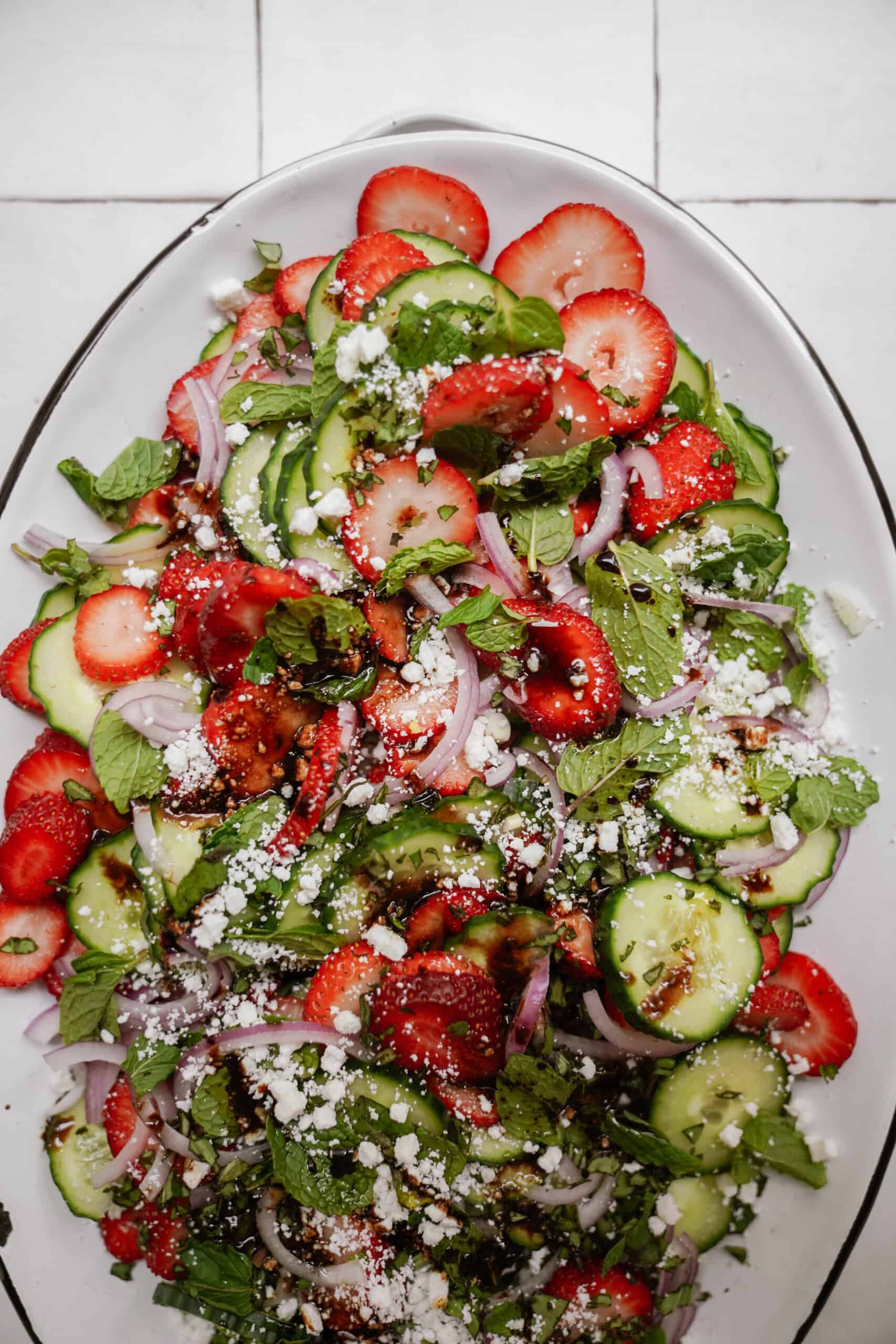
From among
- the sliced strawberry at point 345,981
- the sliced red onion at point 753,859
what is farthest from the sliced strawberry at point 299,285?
the sliced red onion at point 753,859

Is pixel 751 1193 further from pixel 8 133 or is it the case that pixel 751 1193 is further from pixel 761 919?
pixel 8 133

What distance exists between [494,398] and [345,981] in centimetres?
107

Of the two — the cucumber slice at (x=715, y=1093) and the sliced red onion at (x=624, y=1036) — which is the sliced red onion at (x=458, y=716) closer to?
the sliced red onion at (x=624, y=1036)

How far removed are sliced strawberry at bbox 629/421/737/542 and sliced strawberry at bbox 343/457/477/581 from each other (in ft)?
1.09

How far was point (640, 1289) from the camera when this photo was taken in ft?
5.49

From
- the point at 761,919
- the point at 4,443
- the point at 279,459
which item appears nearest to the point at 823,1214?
the point at 761,919

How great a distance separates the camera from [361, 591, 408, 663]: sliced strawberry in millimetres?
1625

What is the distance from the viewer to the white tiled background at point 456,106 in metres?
2.03

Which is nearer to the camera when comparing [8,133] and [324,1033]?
[324,1033]

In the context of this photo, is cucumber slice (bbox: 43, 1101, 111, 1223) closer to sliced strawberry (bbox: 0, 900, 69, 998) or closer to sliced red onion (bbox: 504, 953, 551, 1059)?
sliced strawberry (bbox: 0, 900, 69, 998)

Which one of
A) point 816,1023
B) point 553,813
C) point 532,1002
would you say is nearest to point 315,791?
point 553,813

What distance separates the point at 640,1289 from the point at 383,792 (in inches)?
42.6

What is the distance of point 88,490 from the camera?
173 cm

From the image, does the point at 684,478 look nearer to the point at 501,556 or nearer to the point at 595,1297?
the point at 501,556
